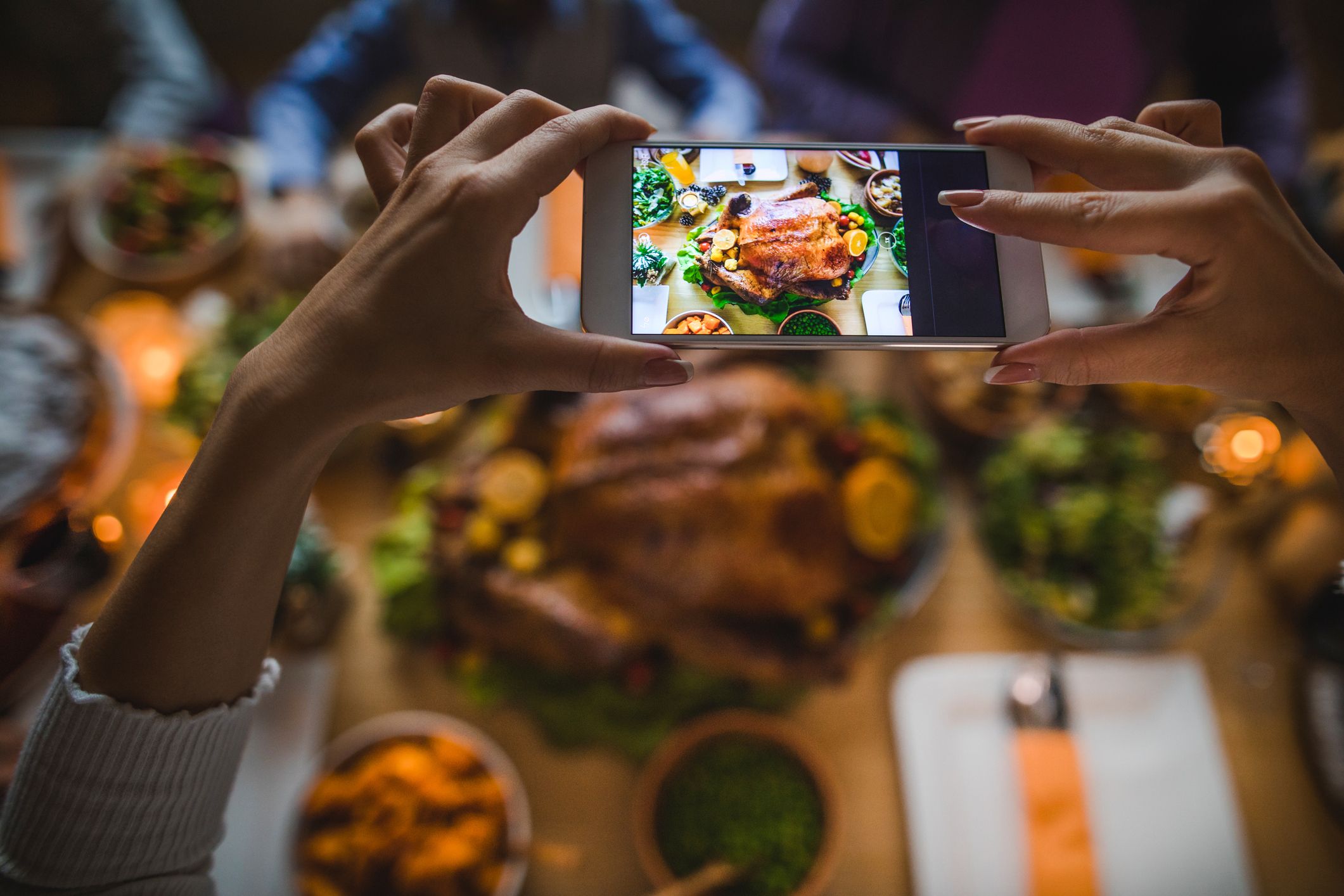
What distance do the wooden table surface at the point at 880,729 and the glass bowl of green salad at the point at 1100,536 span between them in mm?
104

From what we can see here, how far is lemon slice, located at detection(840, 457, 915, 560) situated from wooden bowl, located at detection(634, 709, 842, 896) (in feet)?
1.55

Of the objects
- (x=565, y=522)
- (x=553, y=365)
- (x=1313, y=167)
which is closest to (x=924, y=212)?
(x=553, y=365)

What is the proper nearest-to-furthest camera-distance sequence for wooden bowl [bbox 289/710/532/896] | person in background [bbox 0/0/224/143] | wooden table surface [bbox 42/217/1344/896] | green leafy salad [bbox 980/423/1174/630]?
wooden bowl [bbox 289/710/532/896], wooden table surface [bbox 42/217/1344/896], green leafy salad [bbox 980/423/1174/630], person in background [bbox 0/0/224/143]

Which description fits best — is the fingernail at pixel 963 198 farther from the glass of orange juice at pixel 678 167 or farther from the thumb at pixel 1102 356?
the glass of orange juice at pixel 678 167

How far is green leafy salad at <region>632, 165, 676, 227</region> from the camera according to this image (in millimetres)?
945

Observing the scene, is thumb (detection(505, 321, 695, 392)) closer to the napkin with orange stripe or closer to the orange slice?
the orange slice

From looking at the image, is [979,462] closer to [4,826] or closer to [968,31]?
[968,31]

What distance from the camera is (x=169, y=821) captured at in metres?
0.82

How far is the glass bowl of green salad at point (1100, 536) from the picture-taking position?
1.59 meters

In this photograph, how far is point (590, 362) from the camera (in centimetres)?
83

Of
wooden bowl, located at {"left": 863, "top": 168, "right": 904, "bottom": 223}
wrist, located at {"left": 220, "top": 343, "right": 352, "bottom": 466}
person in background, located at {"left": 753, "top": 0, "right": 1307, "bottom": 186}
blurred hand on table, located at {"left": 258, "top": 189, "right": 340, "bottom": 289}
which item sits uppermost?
person in background, located at {"left": 753, "top": 0, "right": 1307, "bottom": 186}

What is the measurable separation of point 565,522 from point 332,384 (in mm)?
907

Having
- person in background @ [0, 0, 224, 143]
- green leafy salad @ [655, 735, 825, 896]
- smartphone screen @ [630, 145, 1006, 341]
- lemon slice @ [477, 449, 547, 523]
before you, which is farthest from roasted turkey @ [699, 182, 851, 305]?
person in background @ [0, 0, 224, 143]

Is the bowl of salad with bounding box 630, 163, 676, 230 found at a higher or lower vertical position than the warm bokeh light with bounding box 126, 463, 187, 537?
higher
